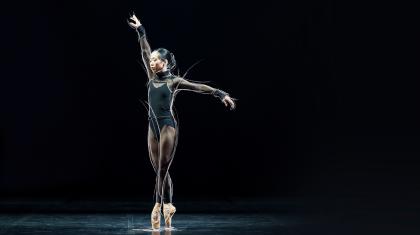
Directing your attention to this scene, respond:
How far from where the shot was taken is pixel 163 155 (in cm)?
686

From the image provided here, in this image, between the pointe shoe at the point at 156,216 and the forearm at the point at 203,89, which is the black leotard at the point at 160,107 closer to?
the forearm at the point at 203,89

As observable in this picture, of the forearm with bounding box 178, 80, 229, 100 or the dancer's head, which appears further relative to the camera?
the dancer's head

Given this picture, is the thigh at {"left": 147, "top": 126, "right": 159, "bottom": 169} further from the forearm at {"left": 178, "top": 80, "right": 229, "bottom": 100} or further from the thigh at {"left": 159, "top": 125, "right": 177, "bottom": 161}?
the forearm at {"left": 178, "top": 80, "right": 229, "bottom": 100}

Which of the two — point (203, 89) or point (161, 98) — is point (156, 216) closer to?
point (161, 98)

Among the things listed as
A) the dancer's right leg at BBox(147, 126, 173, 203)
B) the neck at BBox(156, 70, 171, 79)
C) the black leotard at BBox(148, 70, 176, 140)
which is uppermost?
the neck at BBox(156, 70, 171, 79)

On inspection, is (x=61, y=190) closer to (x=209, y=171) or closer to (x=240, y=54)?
(x=209, y=171)

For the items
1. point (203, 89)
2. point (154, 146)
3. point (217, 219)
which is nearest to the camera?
point (203, 89)

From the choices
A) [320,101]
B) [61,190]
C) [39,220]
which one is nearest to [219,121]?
[320,101]

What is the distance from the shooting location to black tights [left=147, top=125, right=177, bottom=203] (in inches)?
270

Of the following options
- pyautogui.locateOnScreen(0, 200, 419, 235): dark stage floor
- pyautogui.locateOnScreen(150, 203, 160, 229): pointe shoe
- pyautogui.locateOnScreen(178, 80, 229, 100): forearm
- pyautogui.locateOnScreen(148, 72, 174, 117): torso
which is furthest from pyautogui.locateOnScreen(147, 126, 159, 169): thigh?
pyautogui.locateOnScreen(0, 200, 419, 235): dark stage floor

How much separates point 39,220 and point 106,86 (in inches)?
146

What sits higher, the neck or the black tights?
the neck

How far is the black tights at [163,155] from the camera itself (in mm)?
6850

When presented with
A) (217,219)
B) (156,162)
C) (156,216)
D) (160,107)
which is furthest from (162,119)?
(217,219)
